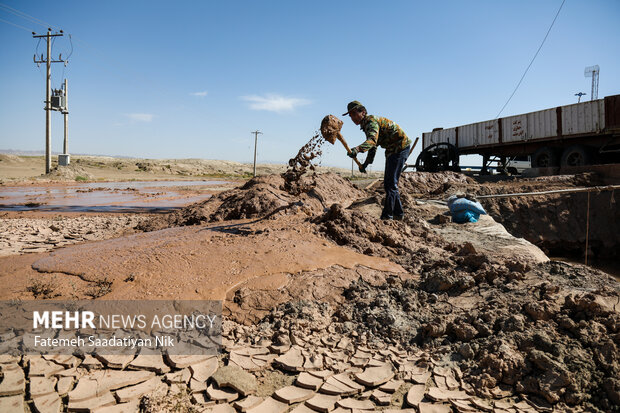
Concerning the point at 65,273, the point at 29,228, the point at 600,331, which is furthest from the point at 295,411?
the point at 29,228

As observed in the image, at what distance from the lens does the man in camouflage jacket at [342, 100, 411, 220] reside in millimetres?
5035

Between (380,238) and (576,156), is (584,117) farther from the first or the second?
(380,238)

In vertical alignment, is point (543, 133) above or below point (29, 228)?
above

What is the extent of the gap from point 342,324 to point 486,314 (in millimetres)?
1010

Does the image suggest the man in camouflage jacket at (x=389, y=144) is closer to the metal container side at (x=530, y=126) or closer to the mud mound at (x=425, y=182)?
the mud mound at (x=425, y=182)

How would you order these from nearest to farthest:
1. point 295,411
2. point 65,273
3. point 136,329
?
point 295,411
point 136,329
point 65,273

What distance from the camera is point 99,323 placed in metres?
2.49

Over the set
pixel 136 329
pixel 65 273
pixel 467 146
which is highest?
pixel 467 146

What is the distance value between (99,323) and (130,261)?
2.77ft

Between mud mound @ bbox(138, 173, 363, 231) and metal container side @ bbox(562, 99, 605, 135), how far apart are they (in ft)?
28.2

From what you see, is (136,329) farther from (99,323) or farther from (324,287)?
(324,287)

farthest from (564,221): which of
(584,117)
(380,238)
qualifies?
(380,238)

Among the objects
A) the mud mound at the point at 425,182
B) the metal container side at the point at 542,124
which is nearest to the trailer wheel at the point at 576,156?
the metal container side at the point at 542,124

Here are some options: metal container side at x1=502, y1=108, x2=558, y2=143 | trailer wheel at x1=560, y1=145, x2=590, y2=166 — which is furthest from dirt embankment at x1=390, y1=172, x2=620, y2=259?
metal container side at x1=502, y1=108, x2=558, y2=143
